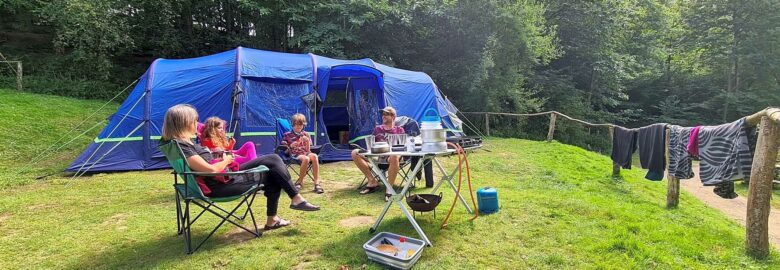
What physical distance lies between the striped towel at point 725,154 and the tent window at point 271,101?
470cm

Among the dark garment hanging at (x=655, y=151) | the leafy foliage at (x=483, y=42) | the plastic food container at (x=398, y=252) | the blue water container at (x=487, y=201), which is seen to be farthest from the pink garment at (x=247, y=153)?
the leafy foliage at (x=483, y=42)

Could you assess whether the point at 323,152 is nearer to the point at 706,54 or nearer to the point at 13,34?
the point at 13,34

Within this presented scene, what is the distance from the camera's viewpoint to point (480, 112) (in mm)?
11500

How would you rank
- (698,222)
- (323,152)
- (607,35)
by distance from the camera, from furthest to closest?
(607,35) → (323,152) → (698,222)

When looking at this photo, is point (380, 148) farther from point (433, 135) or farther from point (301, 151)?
point (301, 151)

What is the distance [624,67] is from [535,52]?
496cm

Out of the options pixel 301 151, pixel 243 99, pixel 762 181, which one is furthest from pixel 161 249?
pixel 762 181

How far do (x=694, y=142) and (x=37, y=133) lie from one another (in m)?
9.18

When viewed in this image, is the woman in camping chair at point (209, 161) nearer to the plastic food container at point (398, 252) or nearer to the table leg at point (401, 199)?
the table leg at point (401, 199)

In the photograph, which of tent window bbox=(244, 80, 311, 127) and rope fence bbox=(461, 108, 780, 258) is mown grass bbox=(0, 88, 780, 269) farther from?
tent window bbox=(244, 80, 311, 127)

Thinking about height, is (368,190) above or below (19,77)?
below

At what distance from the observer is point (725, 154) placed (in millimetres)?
2783

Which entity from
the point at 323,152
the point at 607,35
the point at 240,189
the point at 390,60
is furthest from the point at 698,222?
the point at 607,35

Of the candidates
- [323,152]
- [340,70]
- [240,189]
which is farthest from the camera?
[340,70]
